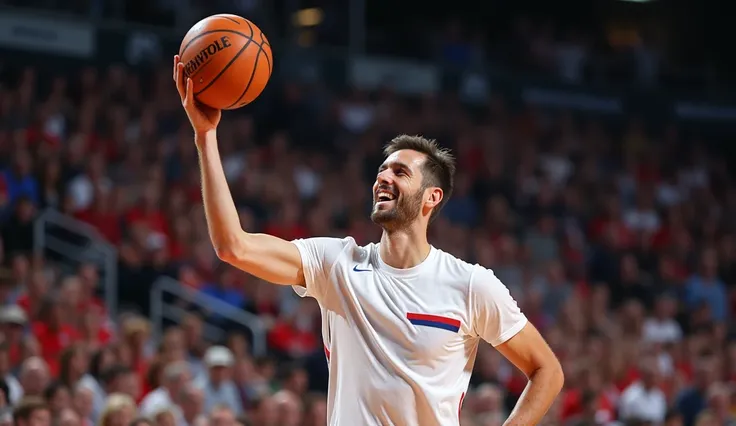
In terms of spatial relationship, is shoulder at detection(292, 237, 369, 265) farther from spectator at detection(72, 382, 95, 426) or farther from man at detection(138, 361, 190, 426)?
man at detection(138, 361, 190, 426)

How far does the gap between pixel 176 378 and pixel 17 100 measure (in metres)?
5.64

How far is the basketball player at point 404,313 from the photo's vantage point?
449 centimetres

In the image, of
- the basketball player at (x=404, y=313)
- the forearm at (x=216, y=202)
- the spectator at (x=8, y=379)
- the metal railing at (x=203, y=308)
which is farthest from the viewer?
the metal railing at (x=203, y=308)

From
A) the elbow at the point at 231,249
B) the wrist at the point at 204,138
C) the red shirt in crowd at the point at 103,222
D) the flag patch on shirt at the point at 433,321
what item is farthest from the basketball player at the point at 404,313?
the red shirt in crowd at the point at 103,222

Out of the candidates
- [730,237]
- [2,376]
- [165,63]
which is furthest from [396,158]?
[730,237]

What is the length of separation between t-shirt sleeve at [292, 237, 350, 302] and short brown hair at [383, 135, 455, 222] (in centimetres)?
47

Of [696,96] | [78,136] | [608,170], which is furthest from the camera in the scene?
[696,96]

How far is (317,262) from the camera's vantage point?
4.67m

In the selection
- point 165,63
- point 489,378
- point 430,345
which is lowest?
point 489,378

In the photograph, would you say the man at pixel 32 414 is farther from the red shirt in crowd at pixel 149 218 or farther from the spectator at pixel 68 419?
the red shirt in crowd at pixel 149 218

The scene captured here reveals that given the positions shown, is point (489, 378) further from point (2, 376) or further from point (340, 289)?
point (340, 289)

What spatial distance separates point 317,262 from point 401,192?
0.44 metres

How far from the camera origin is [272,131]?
16.2 m

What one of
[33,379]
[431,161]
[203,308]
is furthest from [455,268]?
[203,308]
